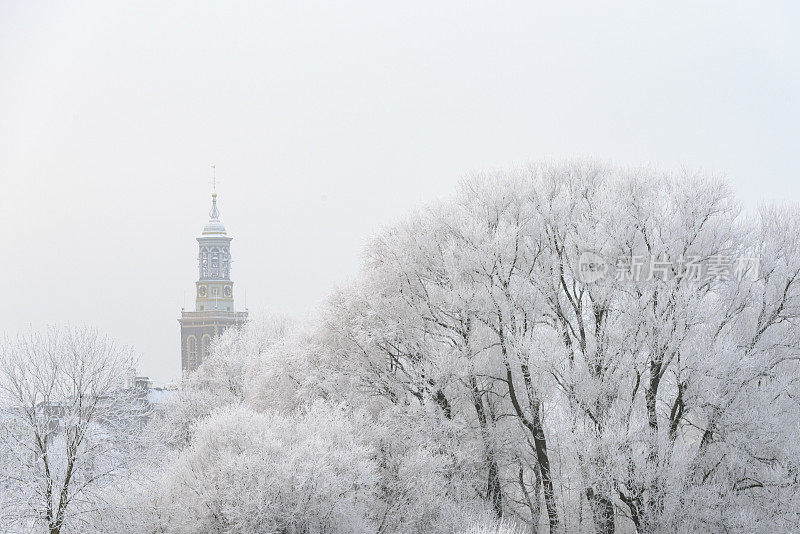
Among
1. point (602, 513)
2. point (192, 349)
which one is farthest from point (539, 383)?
point (192, 349)

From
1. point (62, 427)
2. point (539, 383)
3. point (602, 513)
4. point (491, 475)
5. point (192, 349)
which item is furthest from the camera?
point (192, 349)

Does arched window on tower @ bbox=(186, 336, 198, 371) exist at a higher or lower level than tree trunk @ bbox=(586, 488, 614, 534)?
higher

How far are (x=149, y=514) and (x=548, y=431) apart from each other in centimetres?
1323

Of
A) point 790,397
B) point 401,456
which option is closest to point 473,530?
point 401,456

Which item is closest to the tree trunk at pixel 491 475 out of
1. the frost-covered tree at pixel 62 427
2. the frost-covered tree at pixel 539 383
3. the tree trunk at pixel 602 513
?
the frost-covered tree at pixel 539 383

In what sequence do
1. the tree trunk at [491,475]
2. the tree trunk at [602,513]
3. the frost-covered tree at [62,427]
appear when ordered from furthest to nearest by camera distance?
the tree trunk at [491,475] < the tree trunk at [602,513] < the frost-covered tree at [62,427]

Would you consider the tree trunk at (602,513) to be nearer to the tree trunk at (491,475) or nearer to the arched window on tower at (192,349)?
the tree trunk at (491,475)

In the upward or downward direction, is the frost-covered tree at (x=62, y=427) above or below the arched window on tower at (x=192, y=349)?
below

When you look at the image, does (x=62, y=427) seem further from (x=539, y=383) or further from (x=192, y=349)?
(x=192, y=349)

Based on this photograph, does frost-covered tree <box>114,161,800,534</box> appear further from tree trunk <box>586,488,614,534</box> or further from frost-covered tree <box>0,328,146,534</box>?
frost-covered tree <box>0,328,146,534</box>

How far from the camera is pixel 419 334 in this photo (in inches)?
1476

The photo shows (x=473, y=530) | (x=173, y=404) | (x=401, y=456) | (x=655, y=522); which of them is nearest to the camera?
(x=473, y=530)

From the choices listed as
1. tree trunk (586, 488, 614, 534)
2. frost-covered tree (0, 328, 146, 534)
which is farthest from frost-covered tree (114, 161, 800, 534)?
frost-covered tree (0, 328, 146, 534)

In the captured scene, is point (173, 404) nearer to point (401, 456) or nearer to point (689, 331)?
point (401, 456)
